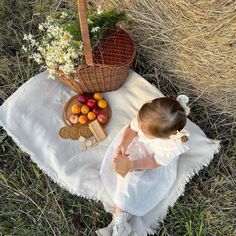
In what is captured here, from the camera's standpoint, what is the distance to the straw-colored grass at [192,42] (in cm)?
207

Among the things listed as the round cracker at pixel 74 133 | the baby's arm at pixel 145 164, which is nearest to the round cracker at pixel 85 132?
the round cracker at pixel 74 133

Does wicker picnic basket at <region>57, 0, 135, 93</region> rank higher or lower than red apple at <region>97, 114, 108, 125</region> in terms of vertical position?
higher

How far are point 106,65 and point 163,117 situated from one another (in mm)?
498

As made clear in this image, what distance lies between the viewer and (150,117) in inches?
72.4

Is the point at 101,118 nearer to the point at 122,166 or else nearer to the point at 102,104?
the point at 102,104

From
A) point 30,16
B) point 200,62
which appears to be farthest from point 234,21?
point 30,16

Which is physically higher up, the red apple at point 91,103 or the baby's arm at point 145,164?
the red apple at point 91,103

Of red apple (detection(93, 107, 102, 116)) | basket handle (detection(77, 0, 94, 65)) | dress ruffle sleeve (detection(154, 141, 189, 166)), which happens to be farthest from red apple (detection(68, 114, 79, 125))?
dress ruffle sleeve (detection(154, 141, 189, 166))

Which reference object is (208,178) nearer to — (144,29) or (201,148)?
(201,148)

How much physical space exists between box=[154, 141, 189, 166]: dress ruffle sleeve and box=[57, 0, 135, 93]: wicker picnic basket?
502mm

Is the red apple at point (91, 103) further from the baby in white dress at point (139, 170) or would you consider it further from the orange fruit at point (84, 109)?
the baby in white dress at point (139, 170)

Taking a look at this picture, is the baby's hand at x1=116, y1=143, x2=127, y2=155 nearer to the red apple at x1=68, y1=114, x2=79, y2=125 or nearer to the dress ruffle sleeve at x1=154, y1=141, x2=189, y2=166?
the dress ruffle sleeve at x1=154, y1=141, x2=189, y2=166

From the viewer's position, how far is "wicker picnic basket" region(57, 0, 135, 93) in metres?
2.16

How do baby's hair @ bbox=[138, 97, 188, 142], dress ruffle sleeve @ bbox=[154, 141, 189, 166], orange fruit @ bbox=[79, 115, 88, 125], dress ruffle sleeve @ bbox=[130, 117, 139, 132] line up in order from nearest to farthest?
baby's hair @ bbox=[138, 97, 188, 142], dress ruffle sleeve @ bbox=[154, 141, 189, 166], dress ruffle sleeve @ bbox=[130, 117, 139, 132], orange fruit @ bbox=[79, 115, 88, 125]
